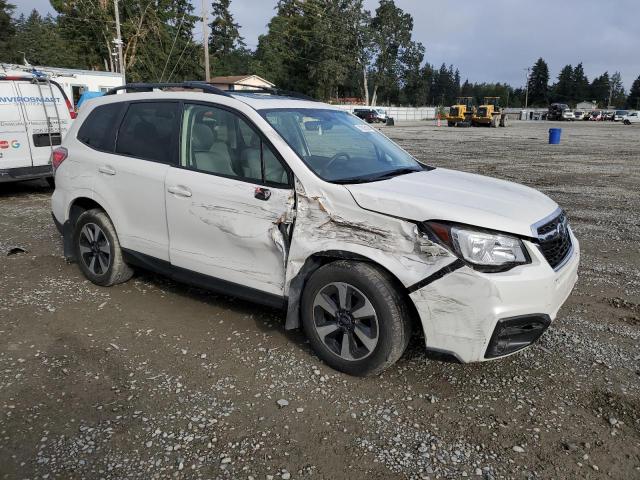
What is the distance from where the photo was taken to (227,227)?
3818 mm

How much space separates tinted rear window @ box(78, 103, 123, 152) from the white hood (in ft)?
8.66

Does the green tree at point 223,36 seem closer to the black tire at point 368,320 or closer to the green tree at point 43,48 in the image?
the green tree at point 43,48

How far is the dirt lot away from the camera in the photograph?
268 cm

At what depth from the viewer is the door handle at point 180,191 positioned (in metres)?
4.02

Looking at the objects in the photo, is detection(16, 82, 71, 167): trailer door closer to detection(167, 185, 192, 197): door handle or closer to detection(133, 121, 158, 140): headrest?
detection(133, 121, 158, 140): headrest

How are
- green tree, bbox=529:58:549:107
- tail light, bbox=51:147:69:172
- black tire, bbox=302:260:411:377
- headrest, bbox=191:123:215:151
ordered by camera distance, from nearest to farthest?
black tire, bbox=302:260:411:377
headrest, bbox=191:123:215:151
tail light, bbox=51:147:69:172
green tree, bbox=529:58:549:107

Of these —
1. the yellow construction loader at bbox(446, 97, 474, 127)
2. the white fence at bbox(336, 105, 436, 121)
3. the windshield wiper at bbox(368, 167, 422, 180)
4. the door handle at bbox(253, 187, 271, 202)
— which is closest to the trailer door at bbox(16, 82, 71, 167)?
the door handle at bbox(253, 187, 271, 202)

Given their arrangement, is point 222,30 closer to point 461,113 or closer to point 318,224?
point 461,113

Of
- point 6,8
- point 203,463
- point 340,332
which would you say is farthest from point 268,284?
point 6,8

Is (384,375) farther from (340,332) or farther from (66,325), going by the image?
(66,325)

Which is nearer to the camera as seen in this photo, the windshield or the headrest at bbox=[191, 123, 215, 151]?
the windshield

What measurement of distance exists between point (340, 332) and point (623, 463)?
172 cm

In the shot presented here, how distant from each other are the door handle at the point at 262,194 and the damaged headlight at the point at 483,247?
1208mm

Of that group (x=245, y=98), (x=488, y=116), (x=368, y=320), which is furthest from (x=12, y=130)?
(x=488, y=116)
